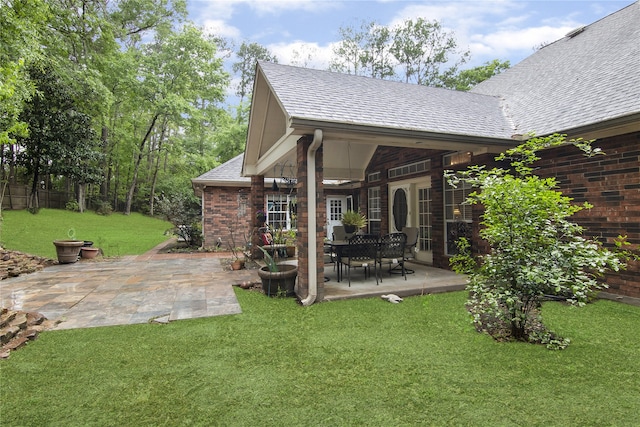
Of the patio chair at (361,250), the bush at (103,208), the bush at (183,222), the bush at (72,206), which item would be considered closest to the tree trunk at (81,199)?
the bush at (72,206)

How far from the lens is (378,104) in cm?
588

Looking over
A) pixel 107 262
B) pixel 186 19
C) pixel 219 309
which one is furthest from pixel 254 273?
pixel 186 19

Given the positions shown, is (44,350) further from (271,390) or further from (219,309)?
(271,390)

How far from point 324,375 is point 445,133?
4250 millimetres

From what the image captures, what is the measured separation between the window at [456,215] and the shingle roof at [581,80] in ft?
5.39

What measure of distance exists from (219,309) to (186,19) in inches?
962

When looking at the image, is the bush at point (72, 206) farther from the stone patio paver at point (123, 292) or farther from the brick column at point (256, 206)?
the brick column at point (256, 206)

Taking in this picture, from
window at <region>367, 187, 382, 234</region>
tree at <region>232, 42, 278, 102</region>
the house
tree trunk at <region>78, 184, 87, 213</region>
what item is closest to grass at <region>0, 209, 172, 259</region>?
tree trunk at <region>78, 184, 87, 213</region>

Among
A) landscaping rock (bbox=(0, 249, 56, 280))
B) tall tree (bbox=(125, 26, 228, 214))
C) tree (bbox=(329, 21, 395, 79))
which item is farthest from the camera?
tree (bbox=(329, 21, 395, 79))

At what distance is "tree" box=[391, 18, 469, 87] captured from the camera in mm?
23359

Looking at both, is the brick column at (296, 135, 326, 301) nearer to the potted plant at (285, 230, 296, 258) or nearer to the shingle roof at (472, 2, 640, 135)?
the shingle roof at (472, 2, 640, 135)

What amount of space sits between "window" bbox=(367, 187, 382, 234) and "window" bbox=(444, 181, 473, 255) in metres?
2.78

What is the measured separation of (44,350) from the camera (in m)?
3.37

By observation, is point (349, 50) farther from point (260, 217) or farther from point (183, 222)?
point (260, 217)
